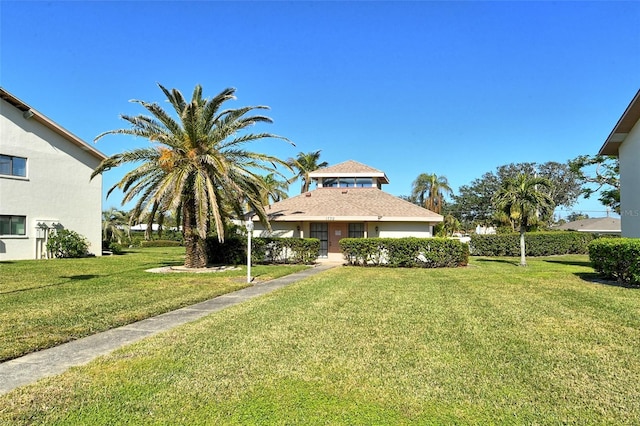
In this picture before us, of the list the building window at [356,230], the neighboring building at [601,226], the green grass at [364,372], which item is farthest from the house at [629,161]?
the neighboring building at [601,226]

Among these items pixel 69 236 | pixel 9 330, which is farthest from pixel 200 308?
pixel 69 236

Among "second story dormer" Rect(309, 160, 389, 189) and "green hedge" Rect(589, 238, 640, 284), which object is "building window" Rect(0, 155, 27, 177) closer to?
"second story dormer" Rect(309, 160, 389, 189)

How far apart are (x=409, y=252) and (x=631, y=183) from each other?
9.55 meters

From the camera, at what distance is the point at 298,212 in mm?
22484

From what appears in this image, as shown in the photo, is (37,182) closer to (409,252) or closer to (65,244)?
(65,244)

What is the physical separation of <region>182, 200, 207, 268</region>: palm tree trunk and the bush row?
→ 266 centimetres

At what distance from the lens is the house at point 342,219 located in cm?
2184

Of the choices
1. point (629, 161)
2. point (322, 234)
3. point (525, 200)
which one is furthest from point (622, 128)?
point (322, 234)

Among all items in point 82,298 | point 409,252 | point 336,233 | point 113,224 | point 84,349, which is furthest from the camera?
point 113,224

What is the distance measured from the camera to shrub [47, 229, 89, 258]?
22.4 metres

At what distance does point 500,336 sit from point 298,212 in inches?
656

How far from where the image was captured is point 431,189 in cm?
4609

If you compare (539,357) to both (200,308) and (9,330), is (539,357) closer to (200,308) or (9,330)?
(200,308)

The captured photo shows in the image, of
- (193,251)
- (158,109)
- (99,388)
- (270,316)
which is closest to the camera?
(99,388)
